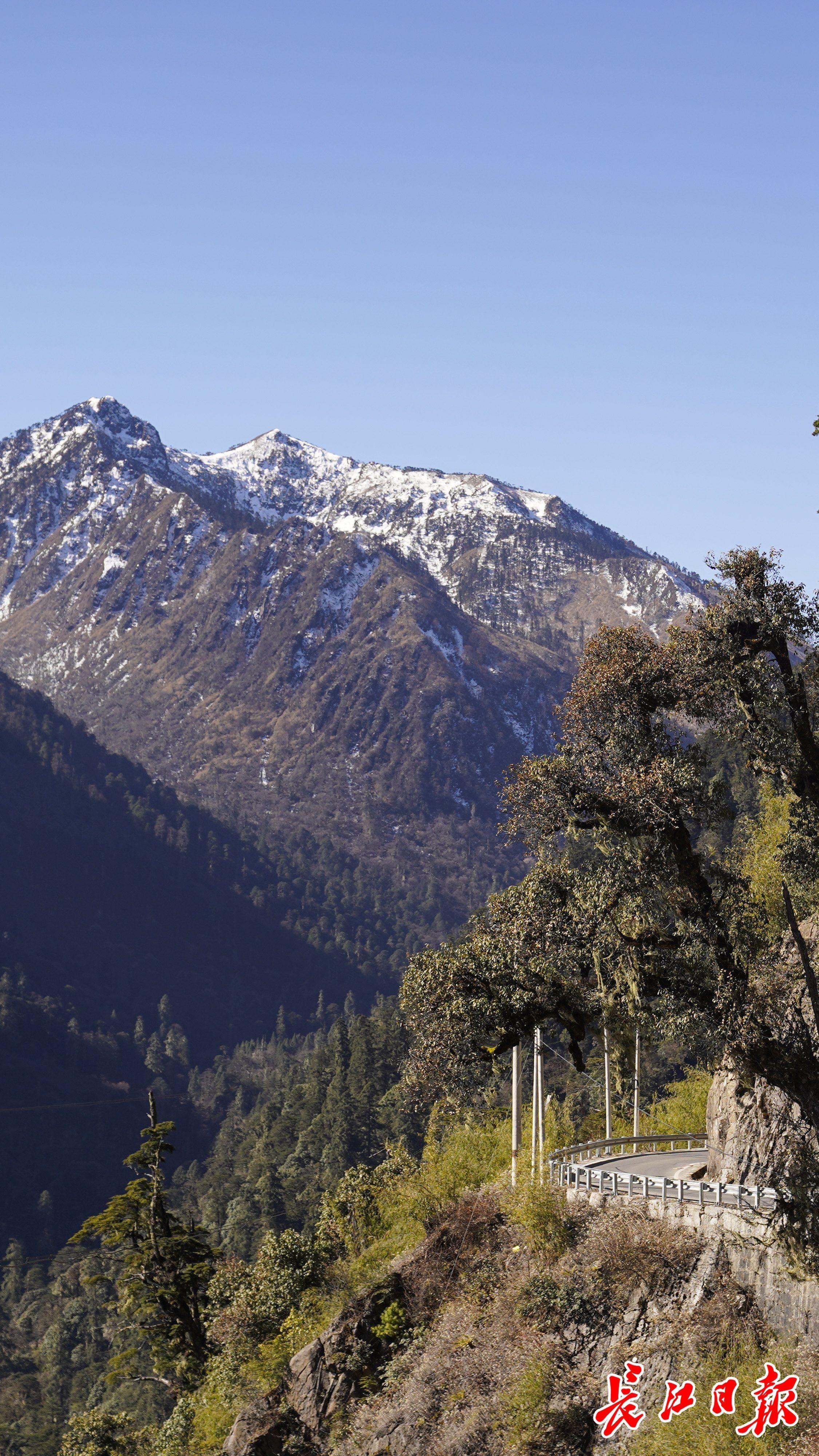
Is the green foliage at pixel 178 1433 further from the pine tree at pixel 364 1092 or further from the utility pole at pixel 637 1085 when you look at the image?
the pine tree at pixel 364 1092

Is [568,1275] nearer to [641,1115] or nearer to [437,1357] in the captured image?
[437,1357]

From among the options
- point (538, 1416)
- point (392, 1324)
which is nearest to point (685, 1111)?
point (392, 1324)

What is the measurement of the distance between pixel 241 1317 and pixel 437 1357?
46.0 feet

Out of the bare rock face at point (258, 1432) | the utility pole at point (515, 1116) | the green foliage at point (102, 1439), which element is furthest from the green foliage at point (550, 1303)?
the green foliage at point (102, 1439)

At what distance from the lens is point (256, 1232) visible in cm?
14112

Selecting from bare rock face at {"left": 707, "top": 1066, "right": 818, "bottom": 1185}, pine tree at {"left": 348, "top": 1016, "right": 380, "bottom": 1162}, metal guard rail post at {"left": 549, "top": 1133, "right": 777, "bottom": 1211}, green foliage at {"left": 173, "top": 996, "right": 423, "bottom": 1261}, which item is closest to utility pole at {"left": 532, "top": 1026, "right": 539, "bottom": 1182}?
metal guard rail post at {"left": 549, "top": 1133, "right": 777, "bottom": 1211}

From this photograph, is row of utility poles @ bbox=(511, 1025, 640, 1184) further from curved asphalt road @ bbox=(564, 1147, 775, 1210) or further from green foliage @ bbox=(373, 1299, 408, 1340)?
green foliage @ bbox=(373, 1299, 408, 1340)

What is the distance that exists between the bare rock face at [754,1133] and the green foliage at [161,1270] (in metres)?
27.5

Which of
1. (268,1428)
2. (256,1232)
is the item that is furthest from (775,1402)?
(256,1232)

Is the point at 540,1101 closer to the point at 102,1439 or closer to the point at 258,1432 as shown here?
the point at 258,1432

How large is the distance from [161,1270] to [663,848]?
116 ft

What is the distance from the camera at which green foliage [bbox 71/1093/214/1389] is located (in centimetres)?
5084

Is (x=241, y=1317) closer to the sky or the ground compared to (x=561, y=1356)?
closer to the ground

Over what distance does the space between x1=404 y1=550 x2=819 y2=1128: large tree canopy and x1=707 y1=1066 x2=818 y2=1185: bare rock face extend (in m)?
2.32
